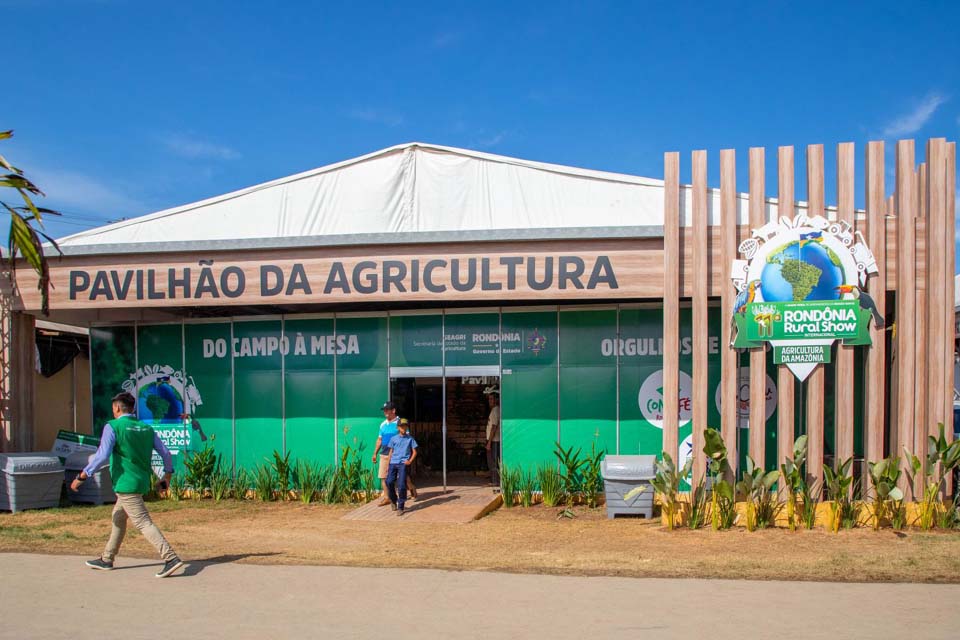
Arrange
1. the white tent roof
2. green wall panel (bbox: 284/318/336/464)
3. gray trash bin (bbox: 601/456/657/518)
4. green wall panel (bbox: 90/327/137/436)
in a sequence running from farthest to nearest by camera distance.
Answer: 1. green wall panel (bbox: 90/327/137/436)
2. green wall panel (bbox: 284/318/336/464)
3. the white tent roof
4. gray trash bin (bbox: 601/456/657/518)

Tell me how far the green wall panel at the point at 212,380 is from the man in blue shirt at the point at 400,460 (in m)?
4.09

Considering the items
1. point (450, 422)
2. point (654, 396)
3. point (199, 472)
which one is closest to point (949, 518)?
point (654, 396)

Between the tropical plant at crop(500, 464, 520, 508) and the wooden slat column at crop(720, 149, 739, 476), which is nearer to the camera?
the wooden slat column at crop(720, 149, 739, 476)

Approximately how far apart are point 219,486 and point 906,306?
36.0ft

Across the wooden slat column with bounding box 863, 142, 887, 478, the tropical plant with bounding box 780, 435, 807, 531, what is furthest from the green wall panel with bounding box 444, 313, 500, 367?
the wooden slat column with bounding box 863, 142, 887, 478

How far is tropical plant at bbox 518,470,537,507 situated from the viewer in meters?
13.1

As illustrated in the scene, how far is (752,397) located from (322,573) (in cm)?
628

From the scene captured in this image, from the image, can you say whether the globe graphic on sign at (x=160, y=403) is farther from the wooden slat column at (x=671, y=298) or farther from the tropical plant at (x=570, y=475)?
the wooden slat column at (x=671, y=298)

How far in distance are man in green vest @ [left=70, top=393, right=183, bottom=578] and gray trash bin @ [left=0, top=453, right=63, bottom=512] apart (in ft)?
17.8

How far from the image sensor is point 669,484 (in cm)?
1084

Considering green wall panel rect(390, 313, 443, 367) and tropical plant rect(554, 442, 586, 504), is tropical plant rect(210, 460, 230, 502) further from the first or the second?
tropical plant rect(554, 442, 586, 504)

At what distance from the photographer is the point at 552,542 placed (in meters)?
10.0

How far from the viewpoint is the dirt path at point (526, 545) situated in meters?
8.11

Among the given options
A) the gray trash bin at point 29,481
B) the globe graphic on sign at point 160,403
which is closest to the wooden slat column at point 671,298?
the globe graphic on sign at point 160,403
